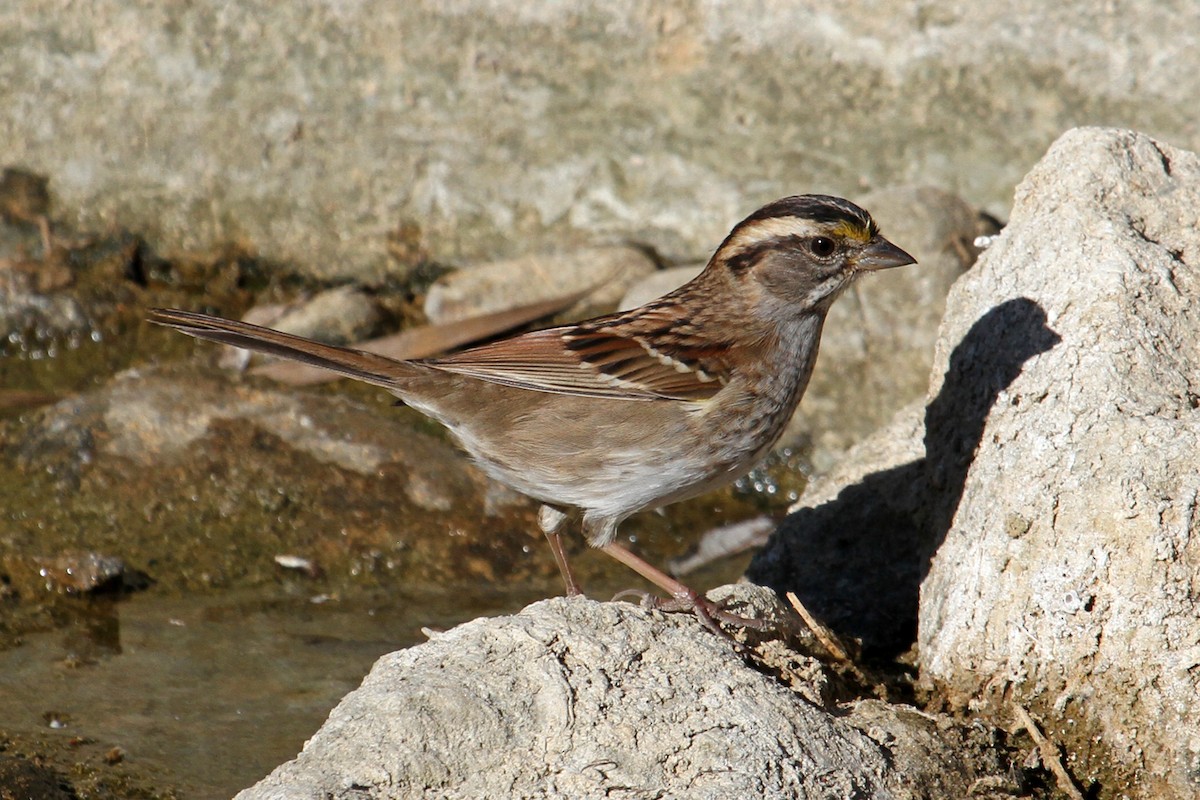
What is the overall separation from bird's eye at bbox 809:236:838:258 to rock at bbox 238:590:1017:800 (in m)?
1.77

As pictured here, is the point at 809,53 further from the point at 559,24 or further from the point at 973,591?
the point at 973,591

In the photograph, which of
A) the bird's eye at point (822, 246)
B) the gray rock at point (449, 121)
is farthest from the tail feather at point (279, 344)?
the gray rock at point (449, 121)

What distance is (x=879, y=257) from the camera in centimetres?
505

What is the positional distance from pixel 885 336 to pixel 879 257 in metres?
2.00

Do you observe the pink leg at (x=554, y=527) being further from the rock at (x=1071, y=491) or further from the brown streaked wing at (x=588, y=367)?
the rock at (x=1071, y=491)

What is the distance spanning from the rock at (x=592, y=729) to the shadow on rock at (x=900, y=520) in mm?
1139

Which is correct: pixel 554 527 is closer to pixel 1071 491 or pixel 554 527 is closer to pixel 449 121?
pixel 1071 491

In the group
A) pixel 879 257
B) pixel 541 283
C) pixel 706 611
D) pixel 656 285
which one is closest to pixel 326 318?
pixel 541 283

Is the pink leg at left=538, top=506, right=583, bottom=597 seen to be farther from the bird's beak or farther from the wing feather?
the bird's beak

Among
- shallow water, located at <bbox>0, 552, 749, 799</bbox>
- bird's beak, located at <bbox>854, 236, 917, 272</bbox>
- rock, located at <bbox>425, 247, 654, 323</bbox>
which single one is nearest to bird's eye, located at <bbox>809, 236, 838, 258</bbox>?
bird's beak, located at <bbox>854, 236, 917, 272</bbox>

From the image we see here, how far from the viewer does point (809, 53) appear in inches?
303

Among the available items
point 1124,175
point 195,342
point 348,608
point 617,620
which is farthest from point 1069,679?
point 195,342

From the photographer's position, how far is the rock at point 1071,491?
3850mm

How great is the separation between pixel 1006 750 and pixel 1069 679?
0.27m
